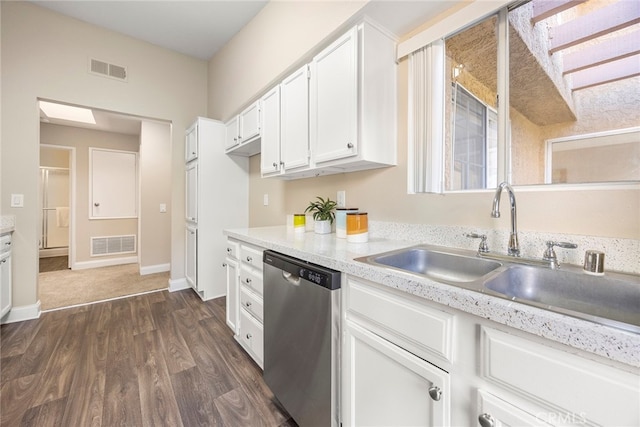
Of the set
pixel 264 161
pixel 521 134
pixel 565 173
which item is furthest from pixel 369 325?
pixel 264 161

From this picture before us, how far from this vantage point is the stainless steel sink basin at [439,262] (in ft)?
3.80

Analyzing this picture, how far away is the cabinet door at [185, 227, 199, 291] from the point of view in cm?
301

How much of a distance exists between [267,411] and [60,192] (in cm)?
669

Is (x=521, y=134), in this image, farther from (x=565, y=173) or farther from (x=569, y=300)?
(x=569, y=300)

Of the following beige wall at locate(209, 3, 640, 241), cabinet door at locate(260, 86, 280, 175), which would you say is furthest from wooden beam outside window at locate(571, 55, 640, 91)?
cabinet door at locate(260, 86, 280, 175)

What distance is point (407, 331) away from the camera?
34.2 inches

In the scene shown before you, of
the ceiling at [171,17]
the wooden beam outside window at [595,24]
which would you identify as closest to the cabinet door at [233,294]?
the wooden beam outside window at [595,24]

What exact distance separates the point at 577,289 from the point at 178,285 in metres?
3.74

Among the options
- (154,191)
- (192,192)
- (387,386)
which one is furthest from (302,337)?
(154,191)

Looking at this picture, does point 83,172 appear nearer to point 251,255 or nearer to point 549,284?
point 251,255

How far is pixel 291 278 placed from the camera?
132 centimetres

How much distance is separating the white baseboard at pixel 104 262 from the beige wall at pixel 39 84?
2.23 m

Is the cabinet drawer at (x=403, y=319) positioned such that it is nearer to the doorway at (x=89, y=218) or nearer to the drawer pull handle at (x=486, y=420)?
the drawer pull handle at (x=486, y=420)

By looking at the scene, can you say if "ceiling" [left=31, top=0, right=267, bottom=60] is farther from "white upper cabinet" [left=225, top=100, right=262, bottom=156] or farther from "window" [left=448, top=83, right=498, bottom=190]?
"window" [left=448, top=83, right=498, bottom=190]
